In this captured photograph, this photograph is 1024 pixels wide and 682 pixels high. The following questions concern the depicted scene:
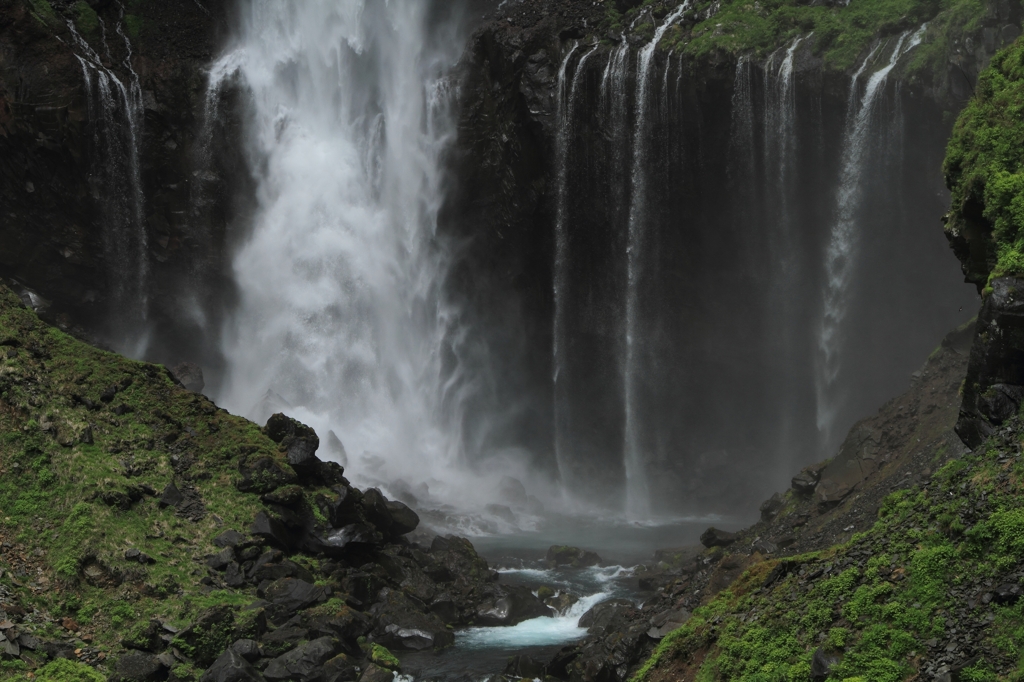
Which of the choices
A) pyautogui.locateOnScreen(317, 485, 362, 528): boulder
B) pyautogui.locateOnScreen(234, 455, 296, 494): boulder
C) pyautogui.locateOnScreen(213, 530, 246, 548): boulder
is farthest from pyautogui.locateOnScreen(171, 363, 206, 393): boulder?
pyautogui.locateOnScreen(213, 530, 246, 548): boulder

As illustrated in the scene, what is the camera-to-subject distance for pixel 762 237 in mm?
32969

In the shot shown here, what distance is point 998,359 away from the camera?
38.4 ft

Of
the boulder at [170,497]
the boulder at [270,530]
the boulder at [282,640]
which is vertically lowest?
the boulder at [282,640]

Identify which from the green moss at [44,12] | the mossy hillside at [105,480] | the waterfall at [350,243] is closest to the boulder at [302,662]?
the mossy hillside at [105,480]

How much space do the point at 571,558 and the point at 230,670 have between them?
43.4 feet

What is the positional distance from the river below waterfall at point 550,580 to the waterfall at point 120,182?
17.8 meters

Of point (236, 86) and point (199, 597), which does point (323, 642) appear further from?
point (236, 86)

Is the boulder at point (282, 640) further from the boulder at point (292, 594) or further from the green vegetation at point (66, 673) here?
the green vegetation at point (66, 673)

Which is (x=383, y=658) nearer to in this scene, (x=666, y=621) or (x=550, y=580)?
(x=666, y=621)

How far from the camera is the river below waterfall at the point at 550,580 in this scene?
16484 mm

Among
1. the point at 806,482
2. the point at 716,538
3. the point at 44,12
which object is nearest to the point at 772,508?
the point at 806,482

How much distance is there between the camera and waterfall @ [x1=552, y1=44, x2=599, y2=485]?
3359 cm

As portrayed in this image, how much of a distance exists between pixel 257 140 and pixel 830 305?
80.8ft

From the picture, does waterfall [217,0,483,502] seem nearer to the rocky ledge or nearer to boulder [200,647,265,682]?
the rocky ledge
